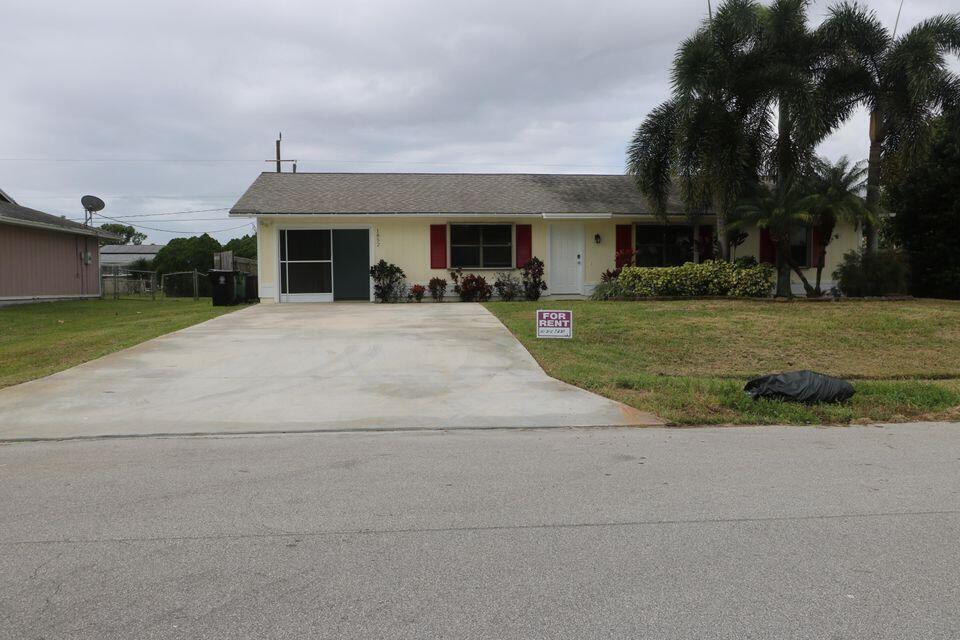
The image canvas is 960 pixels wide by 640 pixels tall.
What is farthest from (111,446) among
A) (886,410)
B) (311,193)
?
(311,193)

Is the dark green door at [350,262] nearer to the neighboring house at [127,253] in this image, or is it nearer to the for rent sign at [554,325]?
the for rent sign at [554,325]

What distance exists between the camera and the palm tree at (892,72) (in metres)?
18.0

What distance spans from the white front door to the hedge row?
7.69ft

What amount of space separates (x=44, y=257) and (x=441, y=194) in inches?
552

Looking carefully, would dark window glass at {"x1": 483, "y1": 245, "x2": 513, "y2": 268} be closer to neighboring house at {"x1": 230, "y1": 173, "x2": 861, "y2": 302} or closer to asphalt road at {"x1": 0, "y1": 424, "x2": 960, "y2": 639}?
neighboring house at {"x1": 230, "y1": 173, "x2": 861, "y2": 302}

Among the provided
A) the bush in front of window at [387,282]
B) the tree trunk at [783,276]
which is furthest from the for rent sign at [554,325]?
the tree trunk at [783,276]

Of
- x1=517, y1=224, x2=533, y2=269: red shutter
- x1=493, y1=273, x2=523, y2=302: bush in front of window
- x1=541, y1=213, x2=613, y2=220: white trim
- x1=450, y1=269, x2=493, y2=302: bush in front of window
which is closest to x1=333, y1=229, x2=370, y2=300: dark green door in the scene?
x1=450, y1=269, x2=493, y2=302: bush in front of window

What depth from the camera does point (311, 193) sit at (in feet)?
72.9

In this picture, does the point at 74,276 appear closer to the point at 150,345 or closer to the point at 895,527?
the point at 150,345

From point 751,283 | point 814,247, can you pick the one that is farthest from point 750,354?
point 814,247

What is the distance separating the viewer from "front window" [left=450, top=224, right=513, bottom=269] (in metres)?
21.7

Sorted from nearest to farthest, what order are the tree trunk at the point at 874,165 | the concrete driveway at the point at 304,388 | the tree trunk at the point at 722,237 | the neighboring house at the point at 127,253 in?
the concrete driveway at the point at 304,388, the tree trunk at the point at 874,165, the tree trunk at the point at 722,237, the neighboring house at the point at 127,253

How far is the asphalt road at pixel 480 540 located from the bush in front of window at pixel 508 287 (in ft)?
47.7

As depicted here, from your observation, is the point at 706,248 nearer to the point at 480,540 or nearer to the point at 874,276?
the point at 874,276
